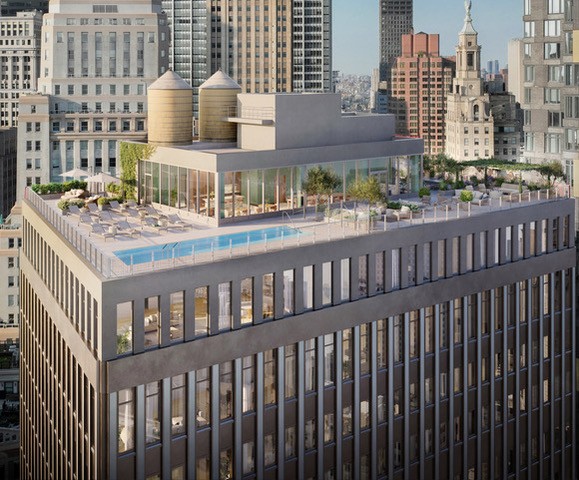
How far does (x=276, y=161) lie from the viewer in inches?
2785

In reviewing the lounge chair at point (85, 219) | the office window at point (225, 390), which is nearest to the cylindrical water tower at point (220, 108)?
the lounge chair at point (85, 219)

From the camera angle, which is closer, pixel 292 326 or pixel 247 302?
pixel 247 302

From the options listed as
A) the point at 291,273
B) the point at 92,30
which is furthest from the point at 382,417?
the point at 92,30

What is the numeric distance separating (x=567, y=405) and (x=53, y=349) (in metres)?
35.7

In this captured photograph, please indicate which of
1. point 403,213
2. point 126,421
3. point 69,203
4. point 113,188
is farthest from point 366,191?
point 126,421

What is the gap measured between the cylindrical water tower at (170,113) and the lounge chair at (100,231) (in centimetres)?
1285

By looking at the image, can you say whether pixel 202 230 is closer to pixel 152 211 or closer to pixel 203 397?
pixel 152 211

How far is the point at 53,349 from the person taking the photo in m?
62.8

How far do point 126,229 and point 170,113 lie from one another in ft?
44.9

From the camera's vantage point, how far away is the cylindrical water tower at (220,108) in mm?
76688

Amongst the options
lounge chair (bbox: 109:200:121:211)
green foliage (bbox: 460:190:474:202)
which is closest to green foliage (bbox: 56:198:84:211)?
lounge chair (bbox: 109:200:121:211)

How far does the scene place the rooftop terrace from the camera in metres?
53.9

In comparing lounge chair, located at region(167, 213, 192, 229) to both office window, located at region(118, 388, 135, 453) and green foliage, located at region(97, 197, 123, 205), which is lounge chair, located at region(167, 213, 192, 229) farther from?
office window, located at region(118, 388, 135, 453)

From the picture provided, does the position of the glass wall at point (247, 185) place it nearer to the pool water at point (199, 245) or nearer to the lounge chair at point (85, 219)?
the pool water at point (199, 245)
